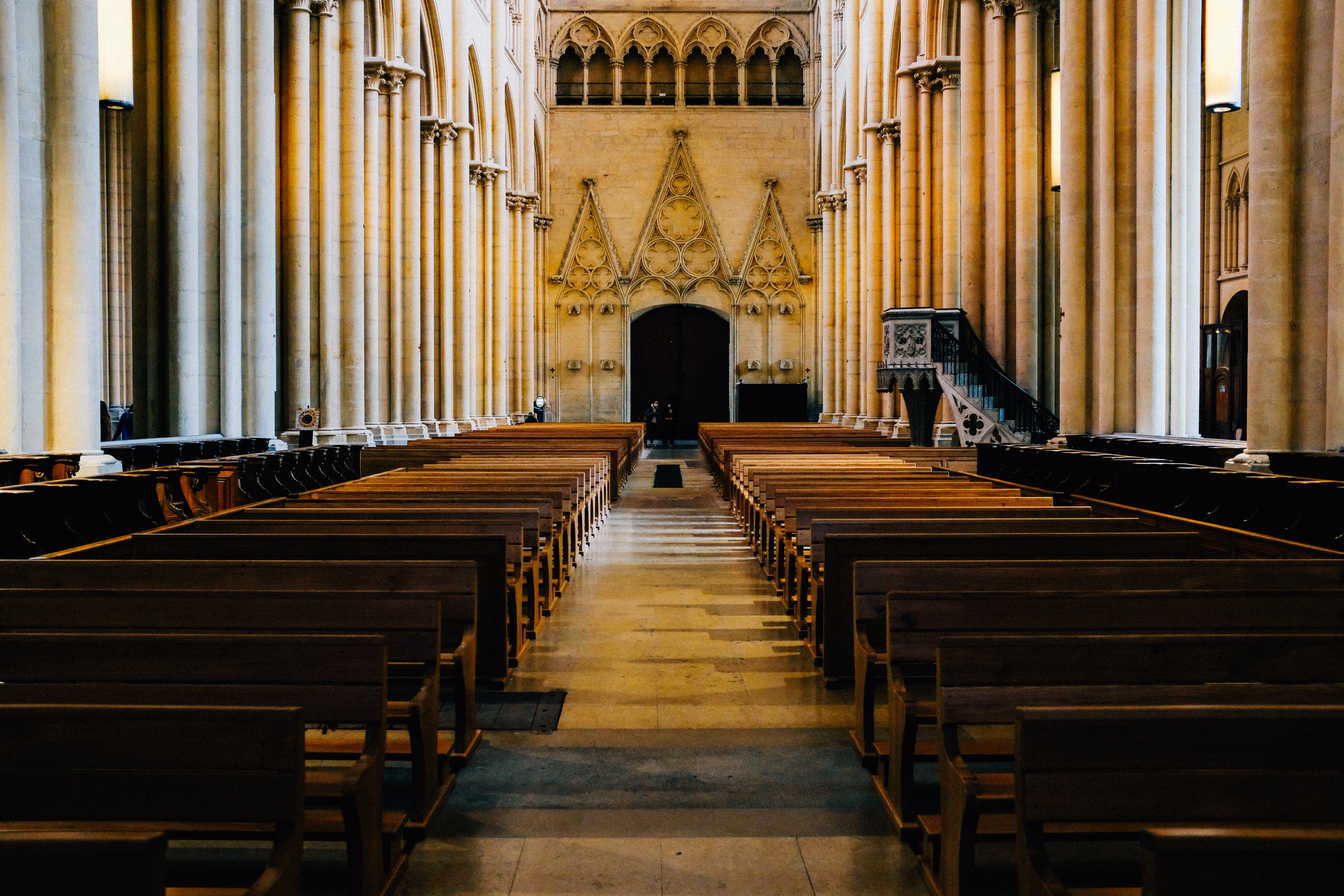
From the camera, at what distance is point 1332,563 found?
419 cm

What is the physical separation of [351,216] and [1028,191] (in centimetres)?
996

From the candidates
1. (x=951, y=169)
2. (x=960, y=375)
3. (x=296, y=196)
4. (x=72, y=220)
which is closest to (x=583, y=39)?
(x=951, y=169)

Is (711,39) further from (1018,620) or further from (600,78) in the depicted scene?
(1018,620)

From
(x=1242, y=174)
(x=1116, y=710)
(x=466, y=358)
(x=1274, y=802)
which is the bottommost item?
(x=1274, y=802)

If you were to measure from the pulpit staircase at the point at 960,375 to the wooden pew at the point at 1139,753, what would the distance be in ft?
45.4

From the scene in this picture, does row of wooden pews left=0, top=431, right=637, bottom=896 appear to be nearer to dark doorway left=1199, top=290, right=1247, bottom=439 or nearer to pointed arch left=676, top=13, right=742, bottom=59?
dark doorway left=1199, top=290, right=1247, bottom=439

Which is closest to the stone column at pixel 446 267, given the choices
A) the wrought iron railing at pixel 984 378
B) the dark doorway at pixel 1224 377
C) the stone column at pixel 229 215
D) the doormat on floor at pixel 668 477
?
the doormat on floor at pixel 668 477

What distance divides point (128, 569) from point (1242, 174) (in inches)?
952

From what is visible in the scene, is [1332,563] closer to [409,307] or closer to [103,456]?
[103,456]

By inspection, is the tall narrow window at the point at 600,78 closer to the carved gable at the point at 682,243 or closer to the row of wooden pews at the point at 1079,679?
the carved gable at the point at 682,243

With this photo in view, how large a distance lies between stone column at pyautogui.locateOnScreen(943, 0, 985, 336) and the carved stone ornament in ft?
4.21

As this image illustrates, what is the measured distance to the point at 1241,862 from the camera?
1934 millimetres

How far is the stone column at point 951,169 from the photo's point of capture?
19969mm

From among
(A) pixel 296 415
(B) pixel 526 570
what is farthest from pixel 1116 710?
(A) pixel 296 415
